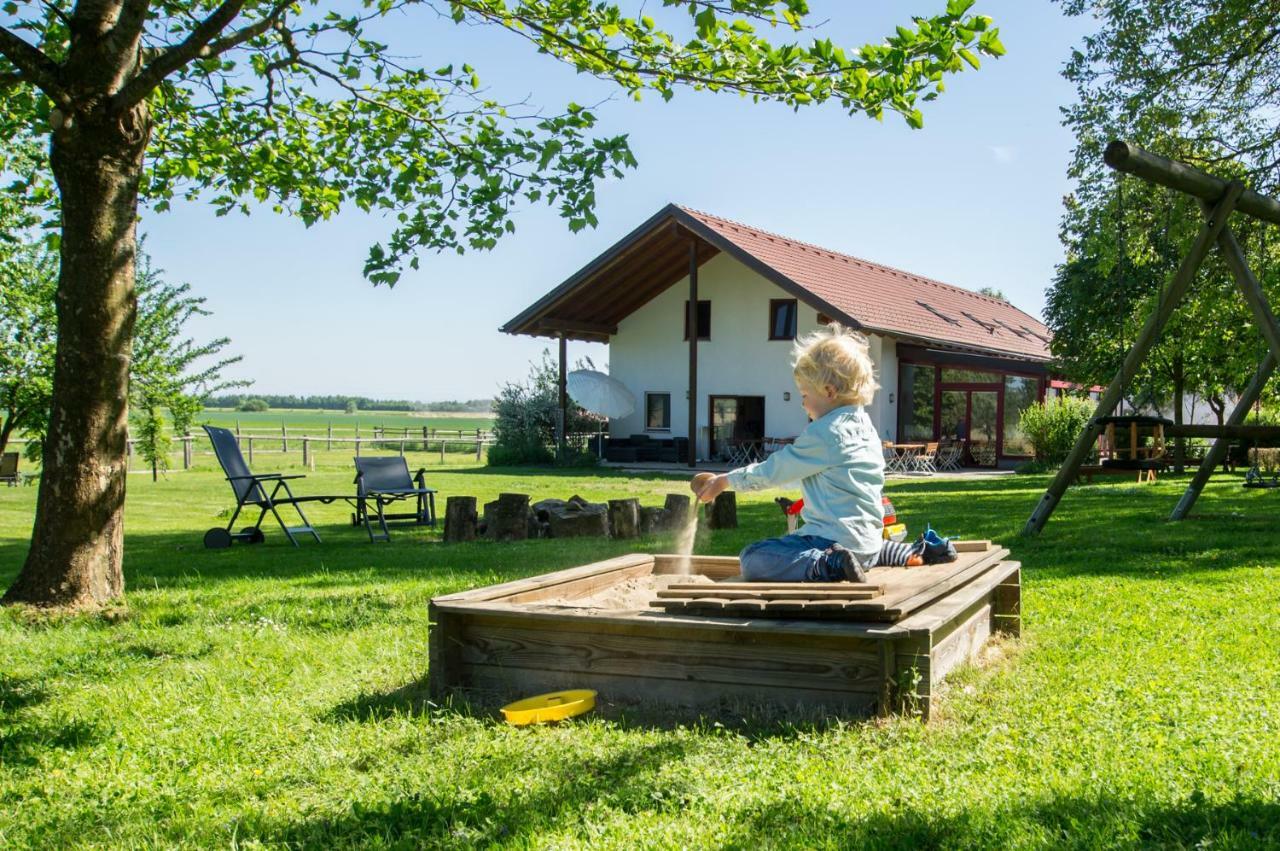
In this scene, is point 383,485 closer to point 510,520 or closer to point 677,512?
point 510,520

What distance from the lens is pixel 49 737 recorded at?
161 inches

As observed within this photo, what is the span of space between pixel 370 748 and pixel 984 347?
28.0 m

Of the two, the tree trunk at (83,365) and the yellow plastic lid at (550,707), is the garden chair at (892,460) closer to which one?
the tree trunk at (83,365)

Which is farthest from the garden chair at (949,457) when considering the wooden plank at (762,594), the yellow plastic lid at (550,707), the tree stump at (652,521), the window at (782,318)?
the yellow plastic lid at (550,707)

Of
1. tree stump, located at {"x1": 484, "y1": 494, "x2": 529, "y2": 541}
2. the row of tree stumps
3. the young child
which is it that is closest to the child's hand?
the young child

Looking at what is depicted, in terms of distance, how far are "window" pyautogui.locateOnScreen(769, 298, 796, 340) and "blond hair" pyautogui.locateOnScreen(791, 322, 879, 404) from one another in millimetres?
23512

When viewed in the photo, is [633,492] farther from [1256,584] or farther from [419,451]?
[419,451]

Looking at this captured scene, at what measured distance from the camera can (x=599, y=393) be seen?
92.8 feet

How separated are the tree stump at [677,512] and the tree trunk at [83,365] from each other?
19.8 ft

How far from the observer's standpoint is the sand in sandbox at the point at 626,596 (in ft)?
15.2

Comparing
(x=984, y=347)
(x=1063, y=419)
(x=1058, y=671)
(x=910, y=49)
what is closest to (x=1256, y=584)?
(x=1058, y=671)

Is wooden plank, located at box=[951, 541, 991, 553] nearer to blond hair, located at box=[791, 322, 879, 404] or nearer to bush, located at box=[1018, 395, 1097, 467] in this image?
blond hair, located at box=[791, 322, 879, 404]

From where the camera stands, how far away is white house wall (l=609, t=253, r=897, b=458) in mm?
27547

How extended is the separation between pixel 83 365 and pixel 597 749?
455 cm
